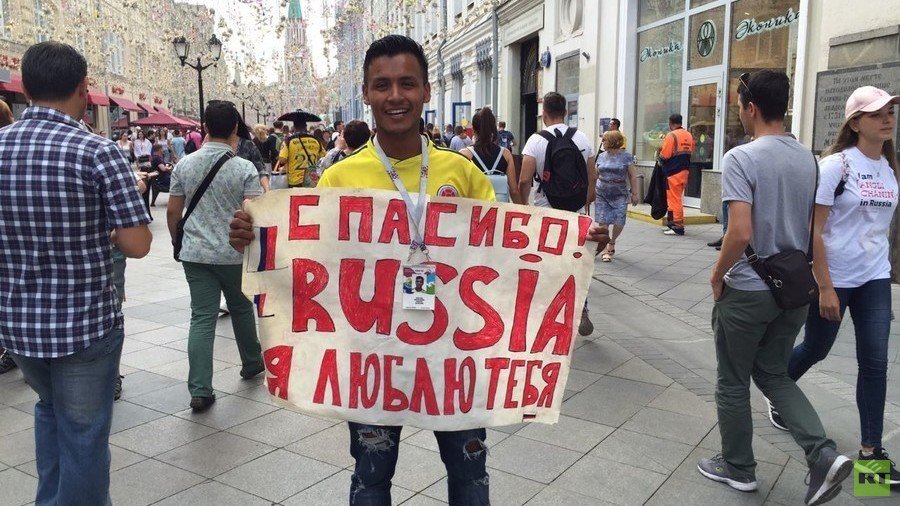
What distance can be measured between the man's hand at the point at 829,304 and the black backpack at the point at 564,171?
9.79 ft

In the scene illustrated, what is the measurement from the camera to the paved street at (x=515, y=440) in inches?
134

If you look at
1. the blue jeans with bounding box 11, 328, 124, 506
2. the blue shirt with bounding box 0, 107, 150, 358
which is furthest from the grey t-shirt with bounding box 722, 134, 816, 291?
the blue jeans with bounding box 11, 328, 124, 506

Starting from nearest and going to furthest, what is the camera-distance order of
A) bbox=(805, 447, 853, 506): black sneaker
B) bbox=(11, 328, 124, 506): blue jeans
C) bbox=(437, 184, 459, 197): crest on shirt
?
bbox=(437, 184, 459, 197): crest on shirt → bbox=(11, 328, 124, 506): blue jeans → bbox=(805, 447, 853, 506): black sneaker

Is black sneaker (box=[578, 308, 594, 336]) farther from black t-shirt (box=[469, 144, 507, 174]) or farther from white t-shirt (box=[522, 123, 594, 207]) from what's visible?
black t-shirt (box=[469, 144, 507, 174])

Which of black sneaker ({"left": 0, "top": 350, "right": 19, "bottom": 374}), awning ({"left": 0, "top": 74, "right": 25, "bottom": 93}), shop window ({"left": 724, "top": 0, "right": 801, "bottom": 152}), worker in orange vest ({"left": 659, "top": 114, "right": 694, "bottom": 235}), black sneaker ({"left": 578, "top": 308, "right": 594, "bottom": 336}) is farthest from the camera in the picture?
awning ({"left": 0, "top": 74, "right": 25, "bottom": 93})

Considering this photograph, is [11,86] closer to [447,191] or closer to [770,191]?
[447,191]

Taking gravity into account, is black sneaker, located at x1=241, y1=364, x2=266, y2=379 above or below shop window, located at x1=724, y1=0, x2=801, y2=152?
below

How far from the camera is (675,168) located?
38.7ft

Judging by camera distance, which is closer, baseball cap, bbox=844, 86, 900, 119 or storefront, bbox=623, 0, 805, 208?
baseball cap, bbox=844, 86, 900, 119

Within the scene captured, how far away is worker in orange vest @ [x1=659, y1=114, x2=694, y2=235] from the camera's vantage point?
1166 cm

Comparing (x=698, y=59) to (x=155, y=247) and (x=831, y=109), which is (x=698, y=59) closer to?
(x=831, y=109)

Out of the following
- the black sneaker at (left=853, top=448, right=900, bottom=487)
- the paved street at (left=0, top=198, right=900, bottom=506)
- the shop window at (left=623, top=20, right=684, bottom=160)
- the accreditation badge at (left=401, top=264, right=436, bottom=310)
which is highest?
the shop window at (left=623, top=20, right=684, bottom=160)

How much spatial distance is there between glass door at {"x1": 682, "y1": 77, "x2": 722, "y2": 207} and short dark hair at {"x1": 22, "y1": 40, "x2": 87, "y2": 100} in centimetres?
1249

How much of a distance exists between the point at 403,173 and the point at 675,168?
10.3m
